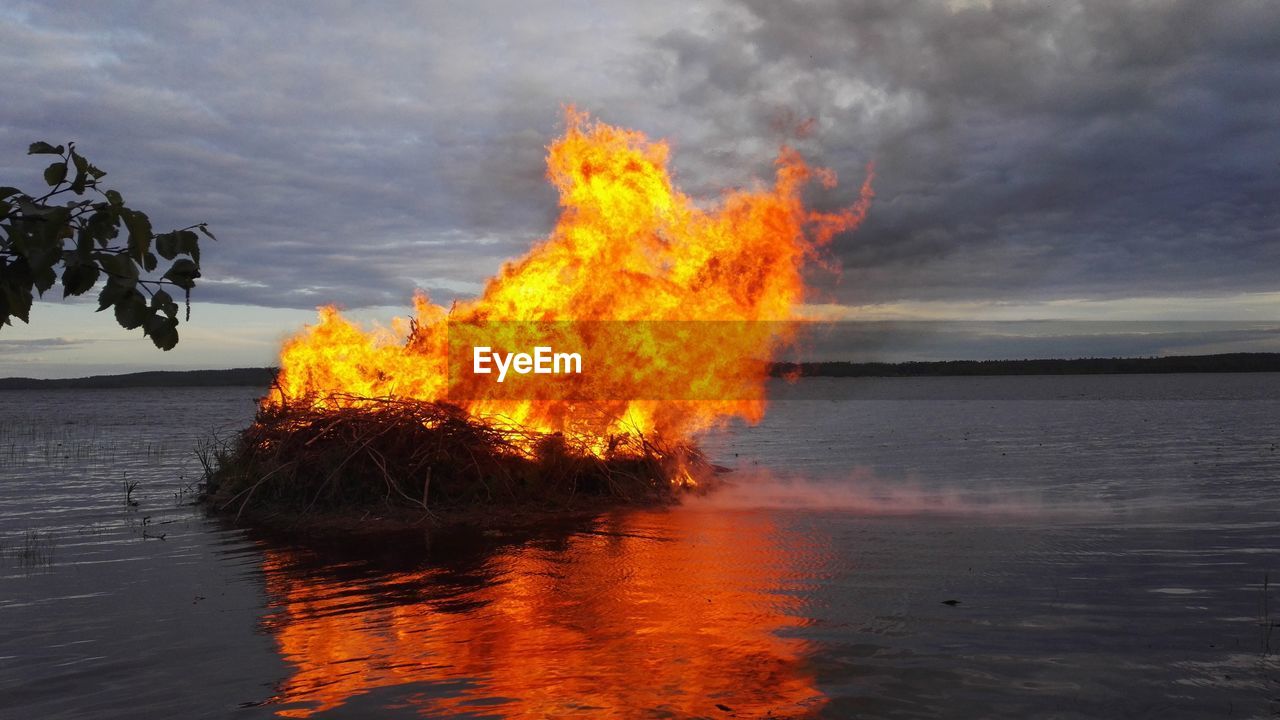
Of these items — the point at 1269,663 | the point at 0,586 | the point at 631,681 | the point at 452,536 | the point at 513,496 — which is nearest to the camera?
the point at 631,681

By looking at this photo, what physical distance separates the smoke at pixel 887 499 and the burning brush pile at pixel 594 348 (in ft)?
4.59

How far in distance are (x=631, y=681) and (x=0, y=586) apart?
9019mm

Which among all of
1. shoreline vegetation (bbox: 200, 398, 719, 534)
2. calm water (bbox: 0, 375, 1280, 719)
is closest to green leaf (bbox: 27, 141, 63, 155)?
calm water (bbox: 0, 375, 1280, 719)

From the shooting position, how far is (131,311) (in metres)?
2.47

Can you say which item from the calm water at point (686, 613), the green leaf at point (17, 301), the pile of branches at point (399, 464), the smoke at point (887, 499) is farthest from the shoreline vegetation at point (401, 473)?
the green leaf at point (17, 301)

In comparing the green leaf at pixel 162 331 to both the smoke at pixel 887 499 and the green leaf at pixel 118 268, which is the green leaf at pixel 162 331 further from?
the smoke at pixel 887 499

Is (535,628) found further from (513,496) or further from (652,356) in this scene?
(652,356)

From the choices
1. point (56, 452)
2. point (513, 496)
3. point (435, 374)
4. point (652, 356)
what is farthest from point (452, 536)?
point (56, 452)

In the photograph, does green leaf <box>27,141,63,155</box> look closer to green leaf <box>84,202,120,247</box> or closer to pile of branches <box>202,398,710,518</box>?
green leaf <box>84,202,120,247</box>

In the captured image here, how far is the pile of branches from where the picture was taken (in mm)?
15586

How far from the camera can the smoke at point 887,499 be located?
16016 mm

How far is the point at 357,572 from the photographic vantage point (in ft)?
36.4

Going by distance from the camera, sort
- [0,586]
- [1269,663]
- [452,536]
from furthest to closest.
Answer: [452,536] → [0,586] → [1269,663]

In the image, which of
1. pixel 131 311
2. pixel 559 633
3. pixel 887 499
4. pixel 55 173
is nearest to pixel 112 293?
pixel 131 311
